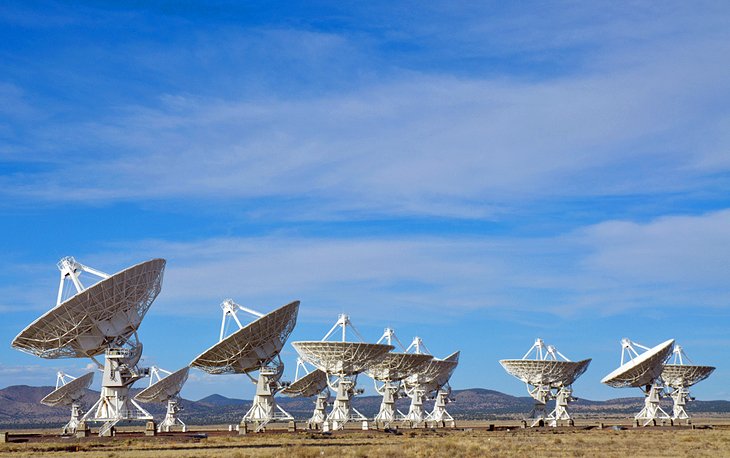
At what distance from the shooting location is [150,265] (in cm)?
5838

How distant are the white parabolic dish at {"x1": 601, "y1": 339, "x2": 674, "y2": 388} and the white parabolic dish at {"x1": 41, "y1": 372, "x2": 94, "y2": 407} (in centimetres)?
6060

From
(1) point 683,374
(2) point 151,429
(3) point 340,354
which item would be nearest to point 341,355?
(3) point 340,354

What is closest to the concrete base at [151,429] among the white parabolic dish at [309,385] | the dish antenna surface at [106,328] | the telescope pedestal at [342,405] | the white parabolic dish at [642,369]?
the dish antenna surface at [106,328]

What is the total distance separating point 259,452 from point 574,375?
62415 millimetres

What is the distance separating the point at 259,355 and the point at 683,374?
217 feet

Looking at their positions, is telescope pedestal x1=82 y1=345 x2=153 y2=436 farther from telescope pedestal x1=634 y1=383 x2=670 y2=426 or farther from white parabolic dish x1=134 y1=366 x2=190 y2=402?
telescope pedestal x1=634 y1=383 x2=670 y2=426

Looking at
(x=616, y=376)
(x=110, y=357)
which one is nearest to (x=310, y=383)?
(x=616, y=376)

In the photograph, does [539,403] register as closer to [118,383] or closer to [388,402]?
[388,402]

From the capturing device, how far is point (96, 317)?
57875 millimetres

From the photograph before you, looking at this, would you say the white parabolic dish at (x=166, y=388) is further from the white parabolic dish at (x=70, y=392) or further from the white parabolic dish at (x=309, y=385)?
the white parabolic dish at (x=309, y=385)

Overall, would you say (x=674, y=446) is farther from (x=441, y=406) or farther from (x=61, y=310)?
(x=441, y=406)

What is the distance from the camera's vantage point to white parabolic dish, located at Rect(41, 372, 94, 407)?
340 ft

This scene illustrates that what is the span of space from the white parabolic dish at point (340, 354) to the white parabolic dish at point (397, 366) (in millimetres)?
13947

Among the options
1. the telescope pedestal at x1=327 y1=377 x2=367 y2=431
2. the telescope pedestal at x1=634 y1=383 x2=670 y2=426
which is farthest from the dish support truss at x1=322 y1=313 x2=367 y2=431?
the telescope pedestal at x1=634 y1=383 x2=670 y2=426
